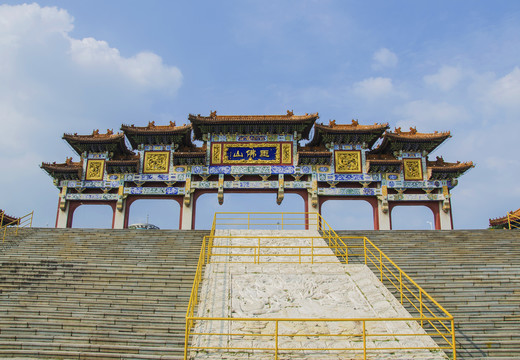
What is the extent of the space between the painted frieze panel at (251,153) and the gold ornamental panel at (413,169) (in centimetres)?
749

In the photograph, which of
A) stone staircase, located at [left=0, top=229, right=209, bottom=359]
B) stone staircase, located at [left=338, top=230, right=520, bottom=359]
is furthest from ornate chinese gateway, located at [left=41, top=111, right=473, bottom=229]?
stone staircase, located at [left=0, top=229, right=209, bottom=359]

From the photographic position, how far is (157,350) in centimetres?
938

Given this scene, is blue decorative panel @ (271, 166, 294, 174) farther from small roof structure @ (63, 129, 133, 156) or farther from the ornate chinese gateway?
small roof structure @ (63, 129, 133, 156)

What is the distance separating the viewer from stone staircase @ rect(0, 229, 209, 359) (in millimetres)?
9580

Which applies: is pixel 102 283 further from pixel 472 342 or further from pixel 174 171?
pixel 174 171

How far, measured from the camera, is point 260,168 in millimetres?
28234

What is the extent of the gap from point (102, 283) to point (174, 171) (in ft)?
52.1

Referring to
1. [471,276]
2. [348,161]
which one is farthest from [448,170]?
[471,276]

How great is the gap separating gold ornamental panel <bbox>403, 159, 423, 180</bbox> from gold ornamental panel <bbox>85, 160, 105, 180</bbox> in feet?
64.3

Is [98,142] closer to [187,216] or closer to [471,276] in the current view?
[187,216]

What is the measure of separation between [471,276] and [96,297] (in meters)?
11.1

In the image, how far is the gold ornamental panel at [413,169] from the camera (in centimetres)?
2852

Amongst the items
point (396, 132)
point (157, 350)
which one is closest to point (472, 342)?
point (157, 350)

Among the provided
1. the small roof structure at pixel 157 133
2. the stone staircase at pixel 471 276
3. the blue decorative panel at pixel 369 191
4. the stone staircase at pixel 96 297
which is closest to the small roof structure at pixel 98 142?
the small roof structure at pixel 157 133
